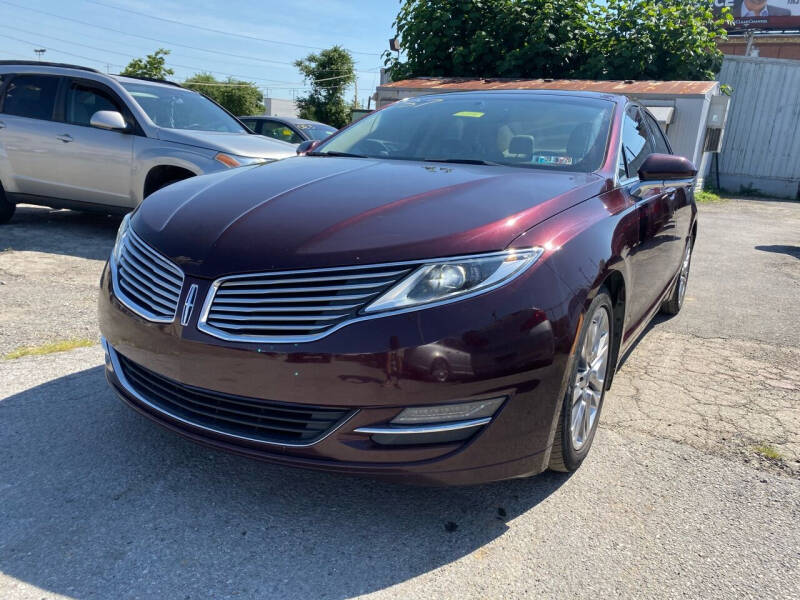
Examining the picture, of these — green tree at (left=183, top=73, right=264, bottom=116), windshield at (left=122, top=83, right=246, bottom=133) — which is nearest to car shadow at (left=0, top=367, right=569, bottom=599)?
windshield at (left=122, top=83, right=246, bottom=133)

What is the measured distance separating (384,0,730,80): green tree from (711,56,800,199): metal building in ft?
5.13

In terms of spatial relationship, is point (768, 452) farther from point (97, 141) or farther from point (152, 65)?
point (152, 65)

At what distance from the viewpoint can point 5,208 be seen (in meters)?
7.18

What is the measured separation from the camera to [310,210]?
2.36m

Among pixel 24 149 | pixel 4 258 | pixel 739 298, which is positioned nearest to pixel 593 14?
pixel 739 298

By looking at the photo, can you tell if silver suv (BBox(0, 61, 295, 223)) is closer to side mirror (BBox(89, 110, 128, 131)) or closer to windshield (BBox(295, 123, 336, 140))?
side mirror (BBox(89, 110, 128, 131))

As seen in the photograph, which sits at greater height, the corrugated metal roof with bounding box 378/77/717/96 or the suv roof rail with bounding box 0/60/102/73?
the corrugated metal roof with bounding box 378/77/717/96

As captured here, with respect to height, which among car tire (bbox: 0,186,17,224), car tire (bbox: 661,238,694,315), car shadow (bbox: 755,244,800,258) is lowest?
car tire (bbox: 0,186,17,224)

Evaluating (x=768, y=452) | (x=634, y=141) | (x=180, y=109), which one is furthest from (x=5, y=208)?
(x=768, y=452)

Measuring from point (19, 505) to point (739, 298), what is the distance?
5.76m

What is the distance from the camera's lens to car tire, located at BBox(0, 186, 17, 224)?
710cm

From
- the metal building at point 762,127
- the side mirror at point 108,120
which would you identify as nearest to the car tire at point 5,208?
the side mirror at point 108,120

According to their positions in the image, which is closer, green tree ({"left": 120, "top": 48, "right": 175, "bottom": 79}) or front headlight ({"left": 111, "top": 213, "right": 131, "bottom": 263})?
front headlight ({"left": 111, "top": 213, "right": 131, "bottom": 263})

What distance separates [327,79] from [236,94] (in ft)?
42.6
